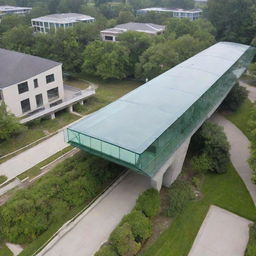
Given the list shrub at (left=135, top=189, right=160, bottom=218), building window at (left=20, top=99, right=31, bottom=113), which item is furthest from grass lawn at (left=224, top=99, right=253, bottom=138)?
building window at (left=20, top=99, right=31, bottom=113)

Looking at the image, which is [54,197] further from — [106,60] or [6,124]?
[106,60]

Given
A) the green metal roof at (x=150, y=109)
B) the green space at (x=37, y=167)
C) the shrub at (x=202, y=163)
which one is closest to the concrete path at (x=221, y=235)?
the shrub at (x=202, y=163)

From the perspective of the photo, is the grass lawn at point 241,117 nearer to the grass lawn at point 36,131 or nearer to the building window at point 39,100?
the grass lawn at point 36,131

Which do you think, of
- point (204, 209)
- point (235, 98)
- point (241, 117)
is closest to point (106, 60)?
point (235, 98)

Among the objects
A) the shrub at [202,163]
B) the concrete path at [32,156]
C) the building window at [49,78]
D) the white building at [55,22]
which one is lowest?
the concrete path at [32,156]

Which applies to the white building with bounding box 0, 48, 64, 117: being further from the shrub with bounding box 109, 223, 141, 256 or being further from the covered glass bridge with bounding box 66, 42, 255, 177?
the shrub with bounding box 109, 223, 141, 256

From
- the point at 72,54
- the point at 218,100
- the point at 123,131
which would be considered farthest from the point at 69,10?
the point at 123,131
